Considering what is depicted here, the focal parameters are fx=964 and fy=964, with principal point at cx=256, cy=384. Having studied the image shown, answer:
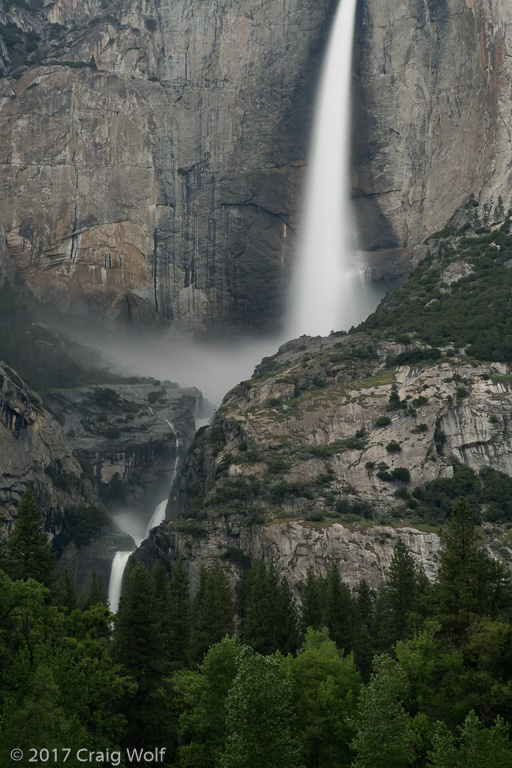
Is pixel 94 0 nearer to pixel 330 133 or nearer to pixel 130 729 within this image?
pixel 330 133

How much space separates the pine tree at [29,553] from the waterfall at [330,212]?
98459 millimetres

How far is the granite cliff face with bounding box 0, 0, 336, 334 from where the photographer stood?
508ft

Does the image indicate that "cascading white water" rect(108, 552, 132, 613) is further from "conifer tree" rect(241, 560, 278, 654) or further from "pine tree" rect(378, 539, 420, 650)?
"pine tree" rect(378, 539, 420, 650)

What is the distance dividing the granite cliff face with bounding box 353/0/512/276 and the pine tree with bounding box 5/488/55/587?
90.0 m

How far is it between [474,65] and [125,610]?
113690mm

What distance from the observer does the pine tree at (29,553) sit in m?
57.1

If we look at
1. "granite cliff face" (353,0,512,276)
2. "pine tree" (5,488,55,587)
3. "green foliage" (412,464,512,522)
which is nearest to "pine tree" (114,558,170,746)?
"pine tree" (5,488,55,587)

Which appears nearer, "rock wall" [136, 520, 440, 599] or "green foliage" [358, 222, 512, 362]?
"rock wall" [136, 520, 440, 599]

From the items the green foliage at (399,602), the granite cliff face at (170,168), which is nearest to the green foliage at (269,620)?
the green foliage at (399,602)

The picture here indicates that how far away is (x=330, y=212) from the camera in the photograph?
154375mm

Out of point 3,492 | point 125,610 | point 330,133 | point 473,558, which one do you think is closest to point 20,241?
point 330,133

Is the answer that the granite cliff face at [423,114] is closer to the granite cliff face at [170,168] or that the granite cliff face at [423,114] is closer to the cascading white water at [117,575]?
the granite cliff face at [170,168]

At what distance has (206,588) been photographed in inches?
2542

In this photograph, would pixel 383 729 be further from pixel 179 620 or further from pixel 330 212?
pixel 330 212
